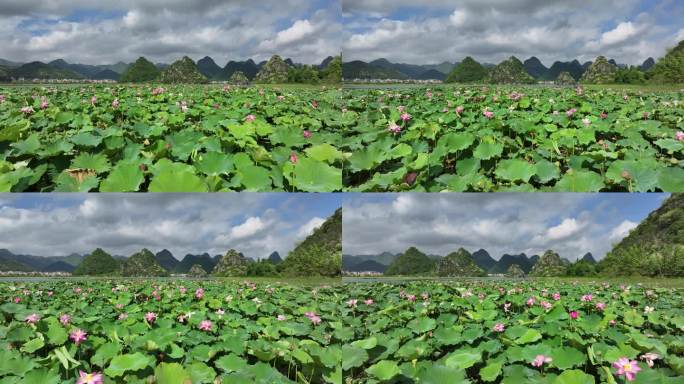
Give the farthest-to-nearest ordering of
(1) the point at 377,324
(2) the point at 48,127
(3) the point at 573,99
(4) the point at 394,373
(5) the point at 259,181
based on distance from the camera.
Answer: (3) the point at 573,99, (2) the point at 48,127, (1) the point at 377,324, (5) the point at 259,181, (4) the point at 394,373

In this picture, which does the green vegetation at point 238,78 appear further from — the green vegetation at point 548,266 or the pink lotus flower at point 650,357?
the pink lotus flower at point 650,357

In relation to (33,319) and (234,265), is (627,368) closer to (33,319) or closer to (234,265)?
(33,319)

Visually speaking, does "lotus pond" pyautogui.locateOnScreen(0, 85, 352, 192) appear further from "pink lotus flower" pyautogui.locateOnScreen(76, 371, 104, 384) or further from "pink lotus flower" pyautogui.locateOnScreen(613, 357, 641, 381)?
"pink lotus flower" pyautogui.locateOnScreen(613, 357, 641, 381)

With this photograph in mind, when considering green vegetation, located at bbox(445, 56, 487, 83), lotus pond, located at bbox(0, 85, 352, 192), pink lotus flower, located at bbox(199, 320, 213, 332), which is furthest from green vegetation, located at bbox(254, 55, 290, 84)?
pink lotus flower, located at bbox(199, 320, 213, 332)

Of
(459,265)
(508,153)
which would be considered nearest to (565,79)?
(459,265)

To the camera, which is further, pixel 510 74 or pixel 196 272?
pixel 510 74

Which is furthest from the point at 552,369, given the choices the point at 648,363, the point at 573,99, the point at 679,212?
the point at 679,212

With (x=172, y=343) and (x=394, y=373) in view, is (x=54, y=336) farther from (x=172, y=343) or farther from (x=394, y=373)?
(x=394, y=373)
